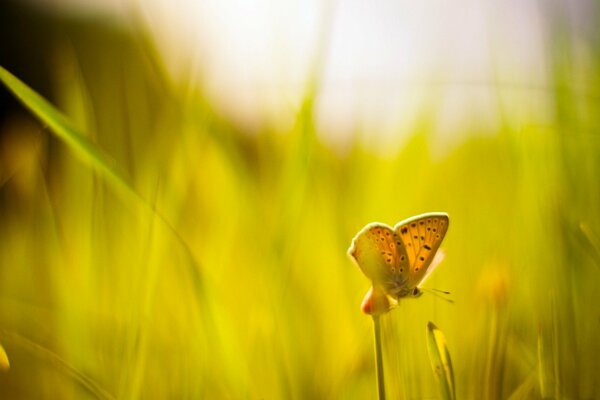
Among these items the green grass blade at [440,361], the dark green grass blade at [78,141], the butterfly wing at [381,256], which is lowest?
the green grass blade at [440,361]

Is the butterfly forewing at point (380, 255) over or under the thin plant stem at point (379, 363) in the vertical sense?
over

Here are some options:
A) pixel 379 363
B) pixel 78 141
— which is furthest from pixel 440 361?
pixel 78 141

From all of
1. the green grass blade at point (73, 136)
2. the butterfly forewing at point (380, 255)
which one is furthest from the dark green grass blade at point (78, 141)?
the butterfly forewing at point (380, 255)

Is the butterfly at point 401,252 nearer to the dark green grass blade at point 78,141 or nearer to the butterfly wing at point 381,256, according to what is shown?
the butterfly wing at point 381,256

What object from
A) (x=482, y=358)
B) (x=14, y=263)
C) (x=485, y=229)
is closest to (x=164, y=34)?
(x=14, y=263)

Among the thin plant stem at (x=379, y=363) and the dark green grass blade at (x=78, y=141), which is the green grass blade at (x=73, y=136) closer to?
the dark green grass blade at (x=78, y=141)

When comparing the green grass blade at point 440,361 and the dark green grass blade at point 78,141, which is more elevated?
the dark green grass blade at point 78,141

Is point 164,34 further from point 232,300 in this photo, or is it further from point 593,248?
point 593,248

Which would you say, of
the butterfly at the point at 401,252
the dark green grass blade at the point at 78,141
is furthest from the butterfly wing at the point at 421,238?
the dark green grass blade at the point at 78,141
